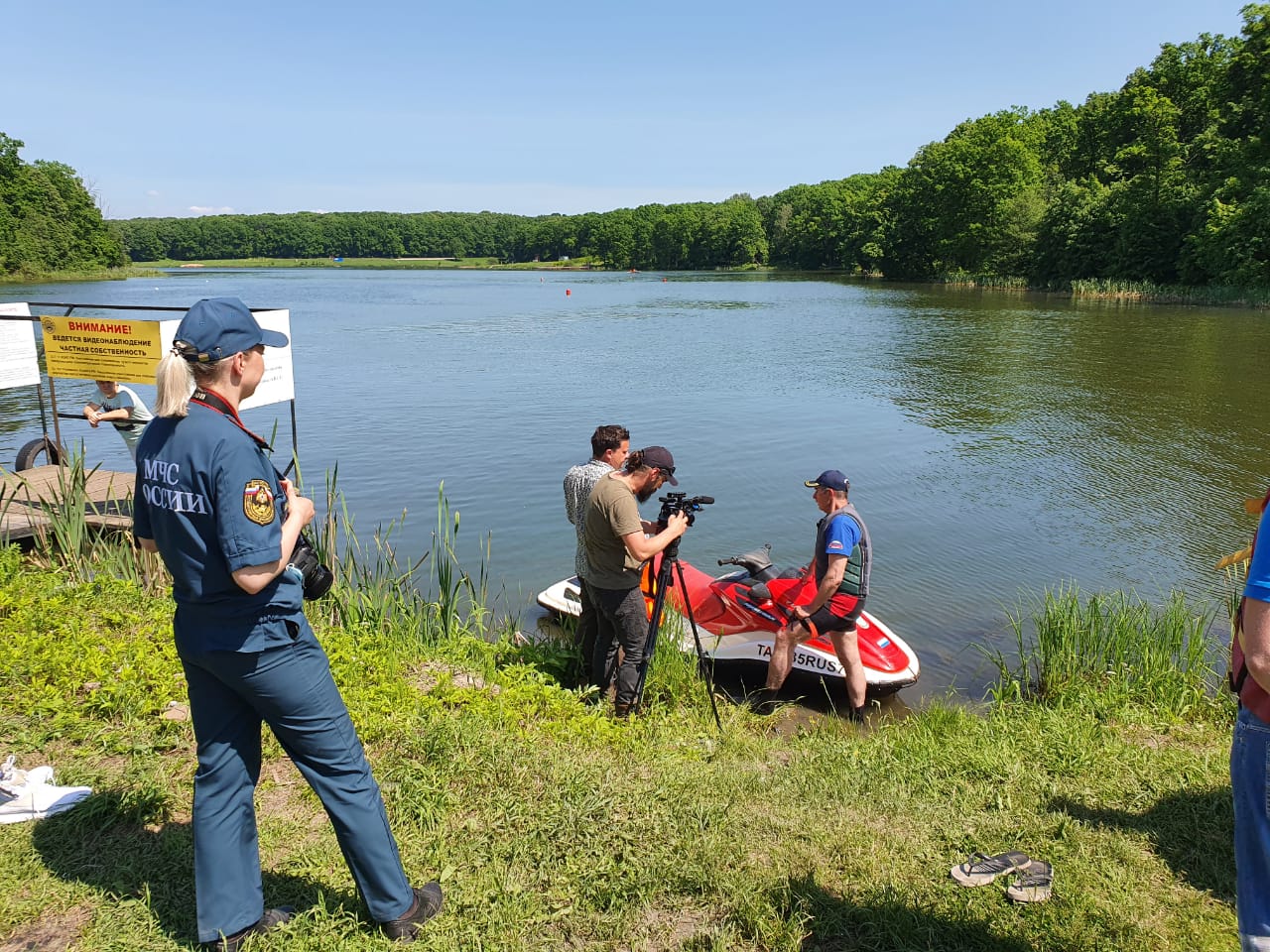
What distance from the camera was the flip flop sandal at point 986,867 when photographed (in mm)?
3348

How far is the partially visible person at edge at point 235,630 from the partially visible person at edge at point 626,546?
2.31m

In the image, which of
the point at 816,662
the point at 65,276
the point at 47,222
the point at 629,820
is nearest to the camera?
the point at 629,820

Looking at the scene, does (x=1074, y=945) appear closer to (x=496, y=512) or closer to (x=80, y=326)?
(x=80, y=326)

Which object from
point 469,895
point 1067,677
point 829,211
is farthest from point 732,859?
point 829,211

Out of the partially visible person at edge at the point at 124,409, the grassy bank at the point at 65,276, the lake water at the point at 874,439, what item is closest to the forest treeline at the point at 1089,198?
the lake water at the point at 874,439

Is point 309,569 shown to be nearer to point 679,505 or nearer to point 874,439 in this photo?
point 679,505

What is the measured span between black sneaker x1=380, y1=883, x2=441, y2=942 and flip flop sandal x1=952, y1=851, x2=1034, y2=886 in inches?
75.5

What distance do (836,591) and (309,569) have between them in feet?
13.0

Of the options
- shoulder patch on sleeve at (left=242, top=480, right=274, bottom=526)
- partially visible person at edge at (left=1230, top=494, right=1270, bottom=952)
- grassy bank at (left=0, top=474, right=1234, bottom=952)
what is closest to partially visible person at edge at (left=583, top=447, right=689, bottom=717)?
grassy bank at (left=0, top=474, right=1234, bottom=952)

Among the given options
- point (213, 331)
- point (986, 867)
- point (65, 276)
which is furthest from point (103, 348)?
point (65, 276)

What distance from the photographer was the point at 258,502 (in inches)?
99.6

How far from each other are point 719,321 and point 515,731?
38.4m

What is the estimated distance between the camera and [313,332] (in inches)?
1427

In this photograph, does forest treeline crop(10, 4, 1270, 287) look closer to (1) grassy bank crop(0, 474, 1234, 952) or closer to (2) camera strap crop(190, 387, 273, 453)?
(1) grassy bank crop(0, 474, 1234, 952)
